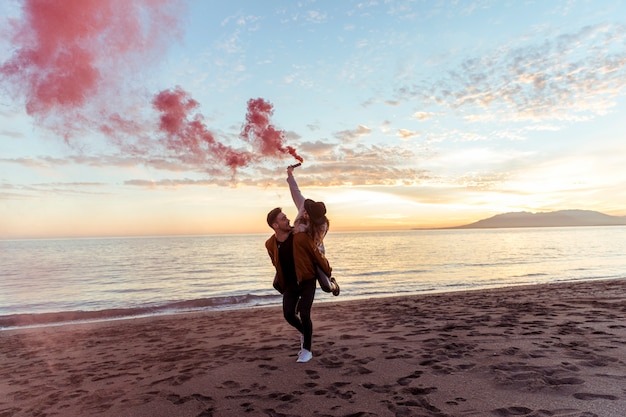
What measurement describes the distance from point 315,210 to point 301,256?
71cm

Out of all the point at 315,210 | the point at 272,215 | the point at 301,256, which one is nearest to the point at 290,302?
the point at 301,256

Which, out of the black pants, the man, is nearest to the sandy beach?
the black pants

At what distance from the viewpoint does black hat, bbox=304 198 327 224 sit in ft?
19.5

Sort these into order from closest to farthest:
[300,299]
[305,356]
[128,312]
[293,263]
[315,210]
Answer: [315,210], [293,263], [300,299], [305,356], [128,312]

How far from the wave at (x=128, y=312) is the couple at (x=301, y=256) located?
35.9ft

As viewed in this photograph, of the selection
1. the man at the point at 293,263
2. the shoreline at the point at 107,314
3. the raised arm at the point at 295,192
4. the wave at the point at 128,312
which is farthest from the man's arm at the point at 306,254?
the wave at the point at 128,312

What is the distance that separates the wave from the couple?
10937 mm

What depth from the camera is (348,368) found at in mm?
6074

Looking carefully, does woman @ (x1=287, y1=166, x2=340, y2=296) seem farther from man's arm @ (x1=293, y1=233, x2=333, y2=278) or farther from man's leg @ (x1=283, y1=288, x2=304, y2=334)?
man's leg @ (x1=283, y1=288, x2=304, y2=334)

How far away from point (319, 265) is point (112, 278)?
28.9 meters

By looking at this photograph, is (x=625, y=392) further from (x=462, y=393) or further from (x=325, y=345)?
(x=325, y=345)

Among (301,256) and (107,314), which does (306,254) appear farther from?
(107,314)

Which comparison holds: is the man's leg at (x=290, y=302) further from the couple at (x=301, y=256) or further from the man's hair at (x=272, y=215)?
the man's hair at (x=272, y=215)

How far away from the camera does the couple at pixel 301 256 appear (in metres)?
5.99
